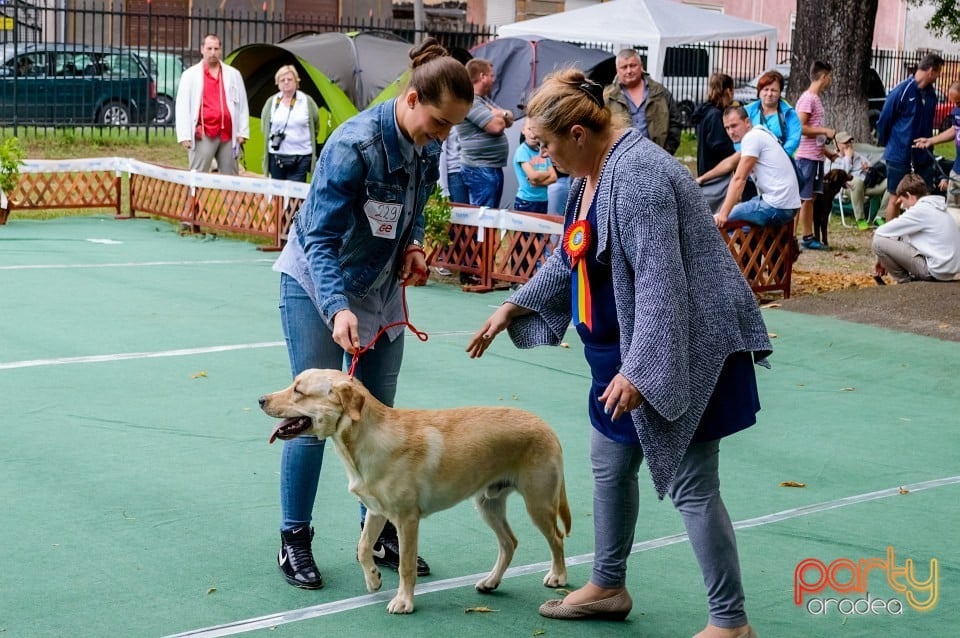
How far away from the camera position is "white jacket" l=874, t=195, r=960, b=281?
1091 centimetres

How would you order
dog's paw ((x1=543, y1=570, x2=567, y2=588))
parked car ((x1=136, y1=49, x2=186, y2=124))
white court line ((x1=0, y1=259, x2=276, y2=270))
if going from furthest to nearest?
parked car ((x1=136, y1=49, x2=186, y2=124))
white court line ((x1=0, y1=259, x2=276, y2=270))
dog's paw ((x1=543, y1=570, x2=567, y2=588))

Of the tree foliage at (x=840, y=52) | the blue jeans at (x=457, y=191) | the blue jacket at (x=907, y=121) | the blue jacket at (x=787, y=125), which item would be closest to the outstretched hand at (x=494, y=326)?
the blue jeans at (x=457, y=191)

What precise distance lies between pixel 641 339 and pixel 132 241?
11374mm

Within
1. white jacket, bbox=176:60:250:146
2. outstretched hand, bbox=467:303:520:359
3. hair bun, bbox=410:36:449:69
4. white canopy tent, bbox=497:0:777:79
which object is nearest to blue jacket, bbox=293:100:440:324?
hair bun, bbox=410:36:449:69

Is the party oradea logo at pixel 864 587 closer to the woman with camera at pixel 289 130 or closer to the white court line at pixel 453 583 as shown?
the white court line at pixel 453 583

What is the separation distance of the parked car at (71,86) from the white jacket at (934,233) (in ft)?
48.4

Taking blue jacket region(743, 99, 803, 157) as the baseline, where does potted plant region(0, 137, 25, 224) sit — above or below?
below

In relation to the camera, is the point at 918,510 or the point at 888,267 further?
the point at 888,267

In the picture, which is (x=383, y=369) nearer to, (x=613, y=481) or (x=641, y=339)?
(x=613, y=481)

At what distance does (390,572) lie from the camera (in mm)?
4535

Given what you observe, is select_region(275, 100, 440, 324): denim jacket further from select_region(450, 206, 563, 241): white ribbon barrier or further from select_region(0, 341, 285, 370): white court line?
select_region(450, 206, 563, 241): white ribbon barrier

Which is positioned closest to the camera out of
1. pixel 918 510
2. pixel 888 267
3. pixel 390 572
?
pixel 390 572

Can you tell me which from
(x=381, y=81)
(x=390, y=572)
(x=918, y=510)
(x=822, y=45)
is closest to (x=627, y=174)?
(x=390, y=572)

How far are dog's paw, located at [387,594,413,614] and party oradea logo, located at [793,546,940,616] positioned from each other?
1.33m
